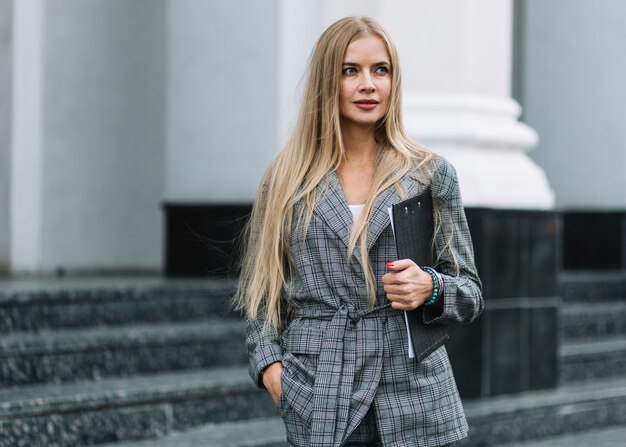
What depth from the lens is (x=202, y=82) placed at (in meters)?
6.91

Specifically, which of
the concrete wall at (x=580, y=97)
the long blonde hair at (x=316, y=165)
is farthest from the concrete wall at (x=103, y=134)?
the long blonde hair at (x=316, y=165)

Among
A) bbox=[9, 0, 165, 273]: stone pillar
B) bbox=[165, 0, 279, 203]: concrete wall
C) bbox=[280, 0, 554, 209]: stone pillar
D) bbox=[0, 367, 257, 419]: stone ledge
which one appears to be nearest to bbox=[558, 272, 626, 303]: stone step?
bbox=[280, 0, 554, 209]: stone pillar

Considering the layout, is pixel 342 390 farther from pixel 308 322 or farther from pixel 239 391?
pixel 239 391

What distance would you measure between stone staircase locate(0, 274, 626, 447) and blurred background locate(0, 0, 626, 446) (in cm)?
1

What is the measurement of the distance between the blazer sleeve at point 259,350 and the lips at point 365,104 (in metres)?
0.64

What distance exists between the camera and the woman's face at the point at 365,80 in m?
2.97

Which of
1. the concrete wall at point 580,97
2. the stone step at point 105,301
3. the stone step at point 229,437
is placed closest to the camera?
the stone step at point 229,437

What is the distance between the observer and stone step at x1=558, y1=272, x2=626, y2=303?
8.23 m

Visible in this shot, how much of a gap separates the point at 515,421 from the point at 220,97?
2.51 metres

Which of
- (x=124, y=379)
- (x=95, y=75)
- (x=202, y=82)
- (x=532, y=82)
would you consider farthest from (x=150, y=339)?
(x=532, y=82)

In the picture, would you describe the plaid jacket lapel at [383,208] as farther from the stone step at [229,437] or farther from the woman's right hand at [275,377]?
the stone step at [229,437]

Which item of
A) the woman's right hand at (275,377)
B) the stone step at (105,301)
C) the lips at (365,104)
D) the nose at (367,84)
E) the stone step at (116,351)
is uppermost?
the nose at (367,84)

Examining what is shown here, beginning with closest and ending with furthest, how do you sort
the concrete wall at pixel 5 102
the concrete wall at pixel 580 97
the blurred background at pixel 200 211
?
the blurred background at pixel 200 211 → the concrete wall at pixel 5 102 → the concrete wall at pixel 580 97

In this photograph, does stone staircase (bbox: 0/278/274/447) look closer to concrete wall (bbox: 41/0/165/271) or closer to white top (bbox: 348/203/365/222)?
concrete wall (bbox: 41/0/165/271)
